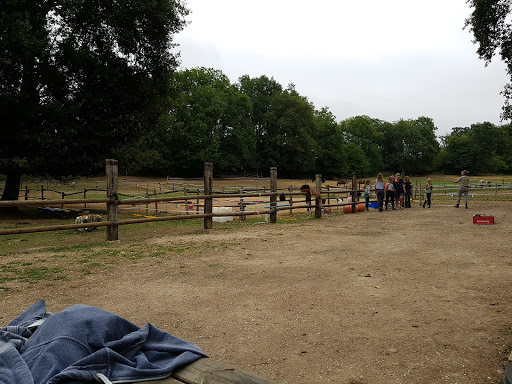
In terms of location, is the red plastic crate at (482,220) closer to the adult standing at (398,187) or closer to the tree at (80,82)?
the adult standing at (398,187)

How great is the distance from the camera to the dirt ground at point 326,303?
313 centimetres

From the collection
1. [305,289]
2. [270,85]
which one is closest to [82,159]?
[305,289]

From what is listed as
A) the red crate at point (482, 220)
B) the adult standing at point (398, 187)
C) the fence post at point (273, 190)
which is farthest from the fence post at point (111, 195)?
the adult standing at point (398, 187)

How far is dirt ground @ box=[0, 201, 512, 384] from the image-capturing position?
10.3 ft

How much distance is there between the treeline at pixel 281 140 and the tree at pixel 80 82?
177cm

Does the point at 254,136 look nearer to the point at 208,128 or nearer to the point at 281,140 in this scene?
the point at 281,140

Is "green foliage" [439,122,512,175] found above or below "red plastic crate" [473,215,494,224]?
above

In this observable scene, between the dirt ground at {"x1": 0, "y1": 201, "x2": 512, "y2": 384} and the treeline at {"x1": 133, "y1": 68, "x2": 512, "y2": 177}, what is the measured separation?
11172 millimetres

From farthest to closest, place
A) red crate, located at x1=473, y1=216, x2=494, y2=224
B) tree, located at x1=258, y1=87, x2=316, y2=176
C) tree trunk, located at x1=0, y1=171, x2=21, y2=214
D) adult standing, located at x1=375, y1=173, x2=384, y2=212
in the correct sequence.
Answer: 1. tree, located at x1=258, y1=87, x2=316, y2=176
2. adult standing, located at x1=375, y1=173, x2=384, y2=212
3. tree trunk, located at x1=0, y1=171, x2=21, y2=214
4. red crate, located at x1=473, y1=216, x2=494, y2=224

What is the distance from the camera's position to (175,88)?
18422 mm

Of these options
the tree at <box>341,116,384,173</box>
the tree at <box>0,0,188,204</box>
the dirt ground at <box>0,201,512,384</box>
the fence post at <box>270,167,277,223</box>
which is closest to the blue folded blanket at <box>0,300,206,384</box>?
the dirt ground at <box>0,201,512,384</box>

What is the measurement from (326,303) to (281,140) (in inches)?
2111

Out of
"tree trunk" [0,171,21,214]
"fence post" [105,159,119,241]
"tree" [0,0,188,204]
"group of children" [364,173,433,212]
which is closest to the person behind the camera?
"fence post" [105,159,119,241]

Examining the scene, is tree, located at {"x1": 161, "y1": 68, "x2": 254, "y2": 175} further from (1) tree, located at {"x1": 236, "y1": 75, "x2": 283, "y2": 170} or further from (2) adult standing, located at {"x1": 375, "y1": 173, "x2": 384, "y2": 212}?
(2) adult standing, located at {"x1": 375, "y1": 173, "x2": 384, "y2": 212}
